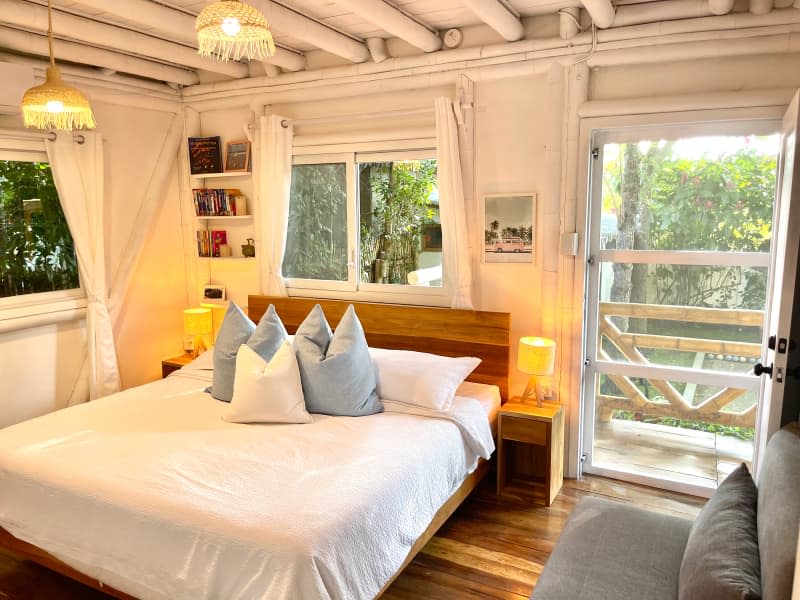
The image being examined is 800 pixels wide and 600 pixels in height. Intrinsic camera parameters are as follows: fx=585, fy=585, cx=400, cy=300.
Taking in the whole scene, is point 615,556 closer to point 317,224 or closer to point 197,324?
point 317,224

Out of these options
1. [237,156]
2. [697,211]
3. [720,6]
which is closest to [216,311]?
[237,156]

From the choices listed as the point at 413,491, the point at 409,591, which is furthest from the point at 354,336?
the point at 409,591

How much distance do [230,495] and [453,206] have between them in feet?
7.34

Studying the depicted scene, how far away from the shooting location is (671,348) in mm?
3412

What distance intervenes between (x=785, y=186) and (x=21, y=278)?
4.40 meters

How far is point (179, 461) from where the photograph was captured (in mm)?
2469

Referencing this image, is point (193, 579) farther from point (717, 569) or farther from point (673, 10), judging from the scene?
point (673, 10)

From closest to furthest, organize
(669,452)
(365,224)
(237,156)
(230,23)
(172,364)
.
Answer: (230,23), (669,452), (365,224), (172,364), (237,156)

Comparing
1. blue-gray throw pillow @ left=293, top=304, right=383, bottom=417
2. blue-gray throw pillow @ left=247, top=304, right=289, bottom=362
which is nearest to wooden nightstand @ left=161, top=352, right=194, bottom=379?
blue-gray throw pillow @ left=247, top=304, right=289, bottom=362

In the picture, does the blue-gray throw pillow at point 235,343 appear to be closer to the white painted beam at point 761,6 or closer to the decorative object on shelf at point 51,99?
the decorative object on shelf at point 51,99

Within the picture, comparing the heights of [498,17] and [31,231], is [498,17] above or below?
above

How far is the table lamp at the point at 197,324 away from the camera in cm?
453

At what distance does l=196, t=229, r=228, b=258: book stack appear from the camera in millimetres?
4707

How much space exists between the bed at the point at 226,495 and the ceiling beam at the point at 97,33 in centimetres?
204
